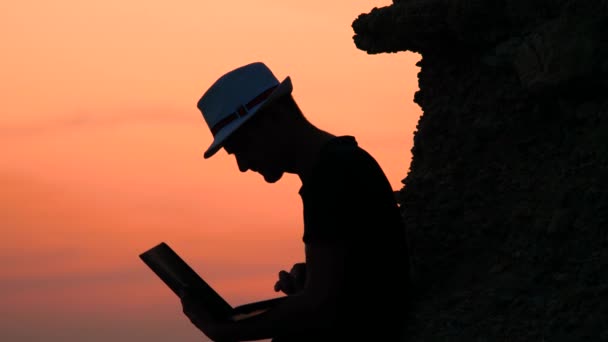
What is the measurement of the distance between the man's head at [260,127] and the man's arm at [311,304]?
510mm

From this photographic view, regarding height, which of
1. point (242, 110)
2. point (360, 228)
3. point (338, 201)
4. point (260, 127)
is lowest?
point (360, 228)

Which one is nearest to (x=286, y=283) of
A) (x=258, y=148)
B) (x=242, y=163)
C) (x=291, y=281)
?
(x=291, y=281)

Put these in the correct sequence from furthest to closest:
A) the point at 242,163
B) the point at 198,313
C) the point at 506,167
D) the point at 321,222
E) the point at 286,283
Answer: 1. the point at 506,167
2. the point at 286,283
3. the point at 198,313
4. the point at 242,163
5. the point at 321,222

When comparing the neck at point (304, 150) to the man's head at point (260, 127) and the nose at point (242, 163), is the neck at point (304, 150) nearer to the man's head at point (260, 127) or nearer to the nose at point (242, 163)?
the man's head at point (260, 127)

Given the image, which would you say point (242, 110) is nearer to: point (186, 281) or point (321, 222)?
point (321, 222)

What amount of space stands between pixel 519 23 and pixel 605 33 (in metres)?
0.63

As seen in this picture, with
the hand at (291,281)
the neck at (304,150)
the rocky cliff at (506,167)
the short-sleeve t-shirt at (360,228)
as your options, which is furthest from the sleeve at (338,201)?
the rocky cliff at (506,167)

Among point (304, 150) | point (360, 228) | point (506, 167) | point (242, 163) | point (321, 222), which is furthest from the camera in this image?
point (506, 167)

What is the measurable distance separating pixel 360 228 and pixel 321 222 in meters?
0.20

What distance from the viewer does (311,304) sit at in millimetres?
4535

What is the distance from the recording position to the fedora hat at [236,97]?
4883 millimetres

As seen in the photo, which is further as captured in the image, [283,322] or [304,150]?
[304,150]

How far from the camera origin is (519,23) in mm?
6980

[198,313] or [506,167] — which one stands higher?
[506,167]
